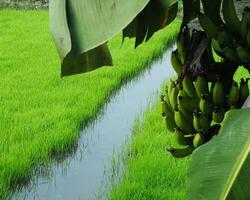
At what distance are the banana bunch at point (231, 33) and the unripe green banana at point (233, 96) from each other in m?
0.04

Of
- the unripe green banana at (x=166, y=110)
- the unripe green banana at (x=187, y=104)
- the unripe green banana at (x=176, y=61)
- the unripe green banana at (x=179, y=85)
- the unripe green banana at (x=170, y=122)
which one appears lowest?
the unripe green banana at (x=170, y=122)

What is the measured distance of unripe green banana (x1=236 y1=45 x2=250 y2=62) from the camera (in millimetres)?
924

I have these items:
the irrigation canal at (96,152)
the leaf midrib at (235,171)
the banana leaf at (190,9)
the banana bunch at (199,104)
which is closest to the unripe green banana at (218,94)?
the banana bunch at (199,104)

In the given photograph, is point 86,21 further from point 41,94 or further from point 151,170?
point 41,94

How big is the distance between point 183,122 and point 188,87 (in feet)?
0.30

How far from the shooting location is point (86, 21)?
0.67 meters

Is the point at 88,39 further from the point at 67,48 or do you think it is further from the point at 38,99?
the point at 38,99

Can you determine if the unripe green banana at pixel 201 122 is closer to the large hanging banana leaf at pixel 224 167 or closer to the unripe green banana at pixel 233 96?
the unripe green banana at pixel 233 96

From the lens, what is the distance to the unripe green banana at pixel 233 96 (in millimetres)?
947

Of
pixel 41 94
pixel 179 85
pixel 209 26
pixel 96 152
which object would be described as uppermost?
pixel 209 26

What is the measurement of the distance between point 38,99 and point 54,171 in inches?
38.3

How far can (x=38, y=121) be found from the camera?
123 inches

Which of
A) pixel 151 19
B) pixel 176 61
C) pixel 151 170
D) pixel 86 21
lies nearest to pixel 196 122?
pixel 176 61

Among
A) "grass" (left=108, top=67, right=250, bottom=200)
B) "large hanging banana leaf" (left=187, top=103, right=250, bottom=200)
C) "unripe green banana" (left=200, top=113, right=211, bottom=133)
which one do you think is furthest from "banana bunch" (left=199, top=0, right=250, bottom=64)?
"grass" (left=108, top=67, right=250, bottom=200)
